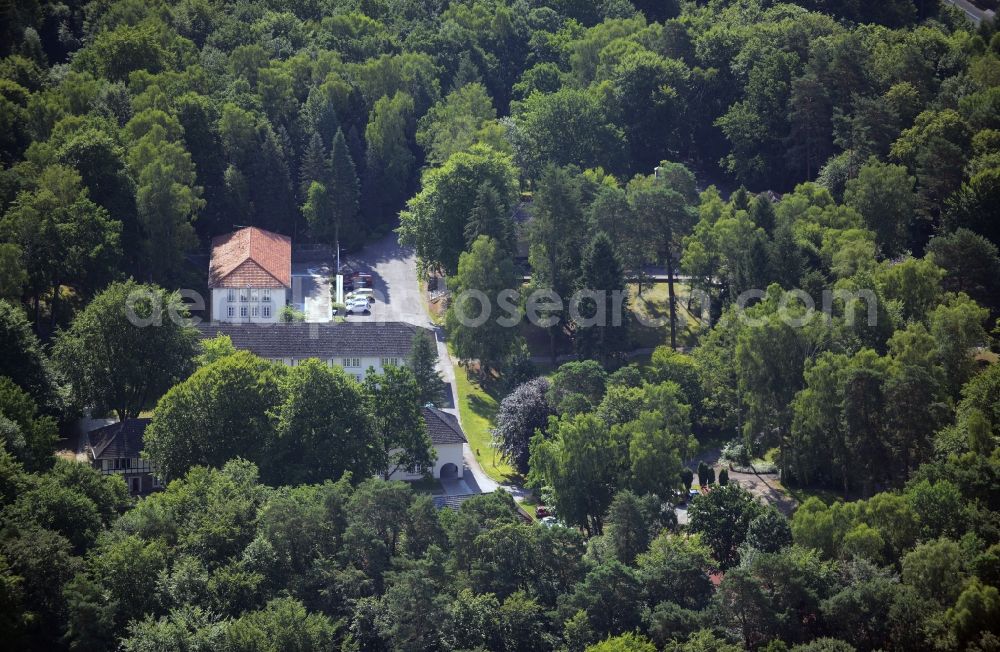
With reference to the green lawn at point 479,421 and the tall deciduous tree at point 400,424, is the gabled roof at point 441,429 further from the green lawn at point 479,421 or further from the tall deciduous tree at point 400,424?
the green lawn at point 479,421

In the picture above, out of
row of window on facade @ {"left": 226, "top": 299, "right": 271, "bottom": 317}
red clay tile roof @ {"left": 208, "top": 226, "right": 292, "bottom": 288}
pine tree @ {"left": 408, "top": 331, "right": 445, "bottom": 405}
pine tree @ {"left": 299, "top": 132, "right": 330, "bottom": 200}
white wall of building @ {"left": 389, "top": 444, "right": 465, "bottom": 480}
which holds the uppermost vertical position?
pine tree @ {"left": 299, "top": 132, "right": 330, "bottom": 200}

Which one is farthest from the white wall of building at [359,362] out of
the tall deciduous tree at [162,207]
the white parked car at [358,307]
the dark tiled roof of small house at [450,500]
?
the tall deciduous tree at [162,207]

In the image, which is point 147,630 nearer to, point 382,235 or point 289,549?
point 289,549

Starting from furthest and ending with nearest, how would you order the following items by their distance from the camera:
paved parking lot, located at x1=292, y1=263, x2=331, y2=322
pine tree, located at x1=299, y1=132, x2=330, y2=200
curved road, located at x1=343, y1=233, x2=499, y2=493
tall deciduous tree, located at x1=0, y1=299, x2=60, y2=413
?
pine tree, located at x1=299, y1=132, x2=330, y2=200 < paved parking lot, located at x1=292, y1=263, x2=331, y2=322 < curved road, located at x1=343, y1=233, x2=499, y2=493 < tall deciduous tree, located at x1=0, y1=299, x2=60, y2=413

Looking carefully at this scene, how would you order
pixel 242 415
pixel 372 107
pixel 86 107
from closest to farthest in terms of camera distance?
pixel 242 415 < pixel 86 107 < pixel 372 107

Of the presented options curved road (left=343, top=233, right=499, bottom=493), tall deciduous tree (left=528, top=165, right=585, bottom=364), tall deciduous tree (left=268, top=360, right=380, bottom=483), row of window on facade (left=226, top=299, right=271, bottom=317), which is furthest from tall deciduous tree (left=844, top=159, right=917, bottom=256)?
tall deciduous tree (left=268, top=360, right=380, bottom=483)

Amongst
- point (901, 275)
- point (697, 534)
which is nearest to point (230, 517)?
point (697, 534)

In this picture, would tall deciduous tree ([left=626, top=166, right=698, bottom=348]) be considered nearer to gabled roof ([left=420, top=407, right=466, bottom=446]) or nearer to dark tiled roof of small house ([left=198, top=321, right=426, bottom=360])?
dark tiled roof of small house ([left=198, top=321, right=426, bottom=360])
